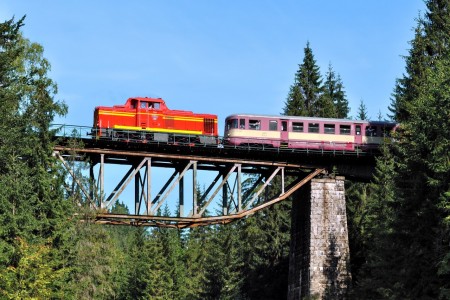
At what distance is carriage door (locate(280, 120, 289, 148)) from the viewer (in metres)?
57.6

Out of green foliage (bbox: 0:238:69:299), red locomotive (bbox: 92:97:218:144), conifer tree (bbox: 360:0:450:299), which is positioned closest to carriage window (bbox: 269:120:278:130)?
red locomotive (bbox: 92:97:218:144)

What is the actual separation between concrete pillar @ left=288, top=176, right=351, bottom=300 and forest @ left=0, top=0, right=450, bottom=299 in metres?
1.59

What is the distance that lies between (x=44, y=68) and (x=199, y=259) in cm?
5739

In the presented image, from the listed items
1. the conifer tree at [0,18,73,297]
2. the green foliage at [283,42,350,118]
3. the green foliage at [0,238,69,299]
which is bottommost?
the green foliage at [0,238,69,299]

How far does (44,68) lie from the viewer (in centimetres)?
5972

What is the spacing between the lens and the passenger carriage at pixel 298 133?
57469mm

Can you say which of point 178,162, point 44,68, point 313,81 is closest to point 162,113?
point 178,162

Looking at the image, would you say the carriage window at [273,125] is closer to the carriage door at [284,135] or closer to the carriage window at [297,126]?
the carriage door at [284,135]

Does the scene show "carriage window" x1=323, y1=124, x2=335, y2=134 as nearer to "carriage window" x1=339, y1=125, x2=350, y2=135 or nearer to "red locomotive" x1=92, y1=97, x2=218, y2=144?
"carriage window" x1=339, y1=125, x2=350, y2=135

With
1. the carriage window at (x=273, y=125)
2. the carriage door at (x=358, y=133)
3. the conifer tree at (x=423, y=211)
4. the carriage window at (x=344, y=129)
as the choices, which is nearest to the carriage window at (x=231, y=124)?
the carriage window at (x=273, y=125)

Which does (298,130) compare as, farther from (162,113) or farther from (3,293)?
(3,293)

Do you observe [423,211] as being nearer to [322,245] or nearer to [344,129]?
[322,245]

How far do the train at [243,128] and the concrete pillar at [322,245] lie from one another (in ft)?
11.3

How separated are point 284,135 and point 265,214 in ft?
76.3
